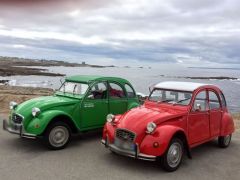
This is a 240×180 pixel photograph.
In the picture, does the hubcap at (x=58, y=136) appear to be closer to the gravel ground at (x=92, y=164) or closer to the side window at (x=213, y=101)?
the gravel ground at (x=92, y=164)

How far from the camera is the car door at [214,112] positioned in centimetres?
884

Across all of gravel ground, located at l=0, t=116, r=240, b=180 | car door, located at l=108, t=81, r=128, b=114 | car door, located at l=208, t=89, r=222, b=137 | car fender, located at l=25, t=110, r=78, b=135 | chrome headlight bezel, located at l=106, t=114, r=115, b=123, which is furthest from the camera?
car door, located at l=108, t=81, r=128, b=114

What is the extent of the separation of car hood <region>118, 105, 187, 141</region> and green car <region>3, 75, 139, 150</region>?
172 cm

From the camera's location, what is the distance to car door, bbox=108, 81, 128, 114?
10.0 meters

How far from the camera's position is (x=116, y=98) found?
10242mm

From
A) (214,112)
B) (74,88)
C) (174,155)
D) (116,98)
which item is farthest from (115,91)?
(174,155)

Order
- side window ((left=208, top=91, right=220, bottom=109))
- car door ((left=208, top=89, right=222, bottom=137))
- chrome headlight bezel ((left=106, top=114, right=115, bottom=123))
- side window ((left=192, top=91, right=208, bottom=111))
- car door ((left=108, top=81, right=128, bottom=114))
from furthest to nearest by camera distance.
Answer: car door ((left=108, top=81, right=128, bottom=114))
side window ((left=208, top=91, right=220, bottom=109))
car door ((left=208, top=89, right=222, bottom=137))
side window ((left=192, top=91, right=208, bottom=111))
chrome headlight bezel ((left=106, top=114, right=115, bottom=123))

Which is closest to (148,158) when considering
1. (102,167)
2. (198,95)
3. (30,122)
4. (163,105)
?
(102,167)

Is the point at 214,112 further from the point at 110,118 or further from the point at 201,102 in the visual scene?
the point at 110,118

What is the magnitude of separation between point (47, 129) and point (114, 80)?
9.31ft

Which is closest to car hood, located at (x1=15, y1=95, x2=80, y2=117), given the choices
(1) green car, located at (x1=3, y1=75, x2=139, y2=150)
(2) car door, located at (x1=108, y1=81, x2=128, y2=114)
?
(1) green car, located at (x1=3, y1=75, x2=139, y2=150)

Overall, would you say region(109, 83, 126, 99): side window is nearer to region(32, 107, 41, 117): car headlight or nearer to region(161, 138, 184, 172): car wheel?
region(32, 107, 41, 117): car headlight

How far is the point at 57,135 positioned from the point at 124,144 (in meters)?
2.10

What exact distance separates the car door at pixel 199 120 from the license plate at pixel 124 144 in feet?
5.23
